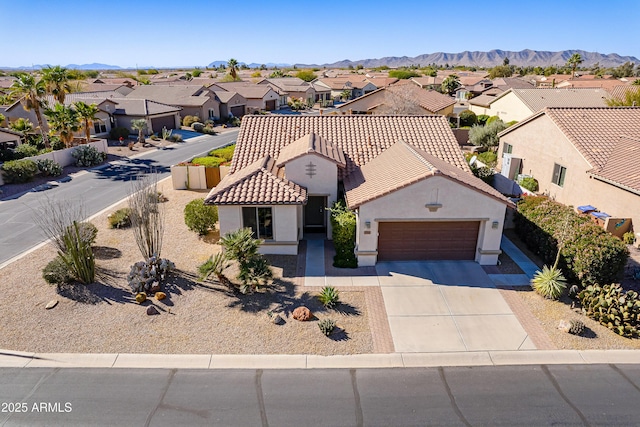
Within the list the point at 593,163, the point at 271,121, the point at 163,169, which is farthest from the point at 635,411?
the point at 163,169

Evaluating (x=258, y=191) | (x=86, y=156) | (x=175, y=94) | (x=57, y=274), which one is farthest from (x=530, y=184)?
(x=175, y=94)

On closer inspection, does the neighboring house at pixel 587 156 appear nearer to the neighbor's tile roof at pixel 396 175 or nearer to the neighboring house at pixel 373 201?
the neighboring house at pixel 373 201

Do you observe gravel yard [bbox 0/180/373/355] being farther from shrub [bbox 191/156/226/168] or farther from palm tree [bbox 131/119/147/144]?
palm tree [bbox 131/119/147/144]

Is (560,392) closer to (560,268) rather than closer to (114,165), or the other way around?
(560,268)

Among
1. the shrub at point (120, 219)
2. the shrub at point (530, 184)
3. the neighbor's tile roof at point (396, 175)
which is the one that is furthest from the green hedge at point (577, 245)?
the shrub at point (120, 219)

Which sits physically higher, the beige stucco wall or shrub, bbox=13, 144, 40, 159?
the beige stucco wall

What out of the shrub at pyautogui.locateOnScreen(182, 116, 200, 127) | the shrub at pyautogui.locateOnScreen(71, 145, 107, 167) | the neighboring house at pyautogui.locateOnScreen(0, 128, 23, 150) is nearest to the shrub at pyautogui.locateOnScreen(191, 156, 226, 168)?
the shrub at pyautogui.locateOnScreen(71, 145, 107, 167)
